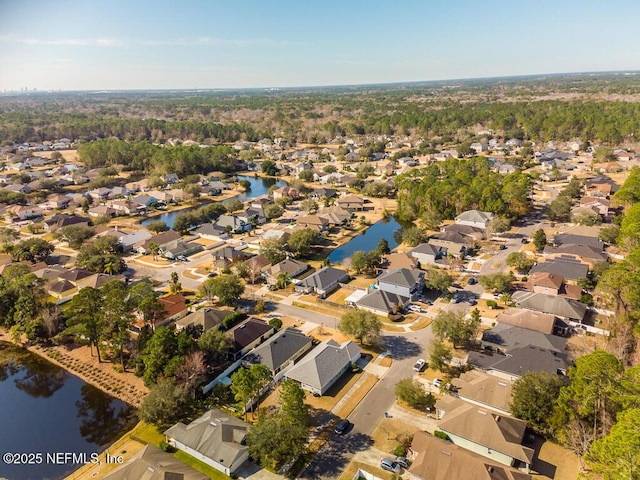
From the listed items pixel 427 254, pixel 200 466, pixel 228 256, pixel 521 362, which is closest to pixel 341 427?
pixel 200 466

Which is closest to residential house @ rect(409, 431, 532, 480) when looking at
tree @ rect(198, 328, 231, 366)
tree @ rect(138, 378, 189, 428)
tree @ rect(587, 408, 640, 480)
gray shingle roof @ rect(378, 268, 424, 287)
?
tree @ rect(587, 408, 640, 480)

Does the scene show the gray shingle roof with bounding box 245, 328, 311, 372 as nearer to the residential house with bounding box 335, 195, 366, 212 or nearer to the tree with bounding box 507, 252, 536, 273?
the tree with bounding box 507, 252, 536, 273

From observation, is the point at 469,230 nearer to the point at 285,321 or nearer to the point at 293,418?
the point at 285,321

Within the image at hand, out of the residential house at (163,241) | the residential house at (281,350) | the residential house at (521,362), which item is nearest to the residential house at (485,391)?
the residential house at (521,362)

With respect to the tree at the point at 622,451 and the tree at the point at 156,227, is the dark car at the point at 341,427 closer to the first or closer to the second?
the tree at the point at 622,451

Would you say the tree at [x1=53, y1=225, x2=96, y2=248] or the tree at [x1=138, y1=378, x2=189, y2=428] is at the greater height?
the tree at [x1=53, y1=225, x2=96, y2=248]

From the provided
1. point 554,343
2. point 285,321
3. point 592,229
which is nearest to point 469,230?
point 592,229

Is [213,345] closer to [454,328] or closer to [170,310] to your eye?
[170,310]
